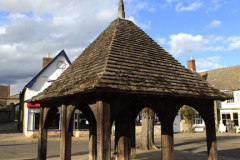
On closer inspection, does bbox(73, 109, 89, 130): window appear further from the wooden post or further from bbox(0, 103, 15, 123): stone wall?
bbox(0, 103, 15, 123): stone wall

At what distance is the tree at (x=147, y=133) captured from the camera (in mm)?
14161

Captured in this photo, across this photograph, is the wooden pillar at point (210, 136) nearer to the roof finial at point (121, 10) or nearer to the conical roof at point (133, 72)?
the conical roof at point (133, 72)

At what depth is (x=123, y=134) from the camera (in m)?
7.95

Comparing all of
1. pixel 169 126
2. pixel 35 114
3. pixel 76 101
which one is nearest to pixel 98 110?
pixel 76 101

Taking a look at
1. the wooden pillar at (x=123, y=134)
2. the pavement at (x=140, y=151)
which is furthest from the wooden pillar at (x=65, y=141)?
the pavement at (x=140, y=151)

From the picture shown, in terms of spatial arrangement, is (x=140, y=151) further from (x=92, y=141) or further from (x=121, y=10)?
(x=121, y=10)

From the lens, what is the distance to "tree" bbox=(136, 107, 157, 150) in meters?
14.2

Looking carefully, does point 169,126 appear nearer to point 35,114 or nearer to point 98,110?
point 98,110

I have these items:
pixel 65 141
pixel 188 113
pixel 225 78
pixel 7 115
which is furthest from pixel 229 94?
pixel 7 115

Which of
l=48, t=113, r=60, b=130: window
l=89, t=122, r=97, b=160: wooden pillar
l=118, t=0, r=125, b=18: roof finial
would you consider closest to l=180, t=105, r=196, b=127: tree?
l=48, t=113, r=60, b=130: window

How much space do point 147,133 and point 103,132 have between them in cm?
961

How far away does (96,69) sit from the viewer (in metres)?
6.32

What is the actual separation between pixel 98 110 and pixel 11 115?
49329 mm

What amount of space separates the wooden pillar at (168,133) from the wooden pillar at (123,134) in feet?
5.68
